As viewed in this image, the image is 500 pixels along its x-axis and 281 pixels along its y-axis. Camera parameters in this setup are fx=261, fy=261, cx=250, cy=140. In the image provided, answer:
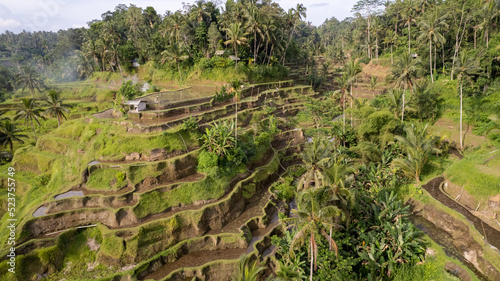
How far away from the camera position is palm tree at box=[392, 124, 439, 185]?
24.3 meters

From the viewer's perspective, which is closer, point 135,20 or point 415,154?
point 415,154

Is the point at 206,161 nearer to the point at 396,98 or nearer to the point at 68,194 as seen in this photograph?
the point at 68,194

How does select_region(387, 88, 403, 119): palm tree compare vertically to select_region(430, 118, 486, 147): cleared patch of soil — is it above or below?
above

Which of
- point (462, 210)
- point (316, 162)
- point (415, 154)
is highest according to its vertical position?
point (316, 162)

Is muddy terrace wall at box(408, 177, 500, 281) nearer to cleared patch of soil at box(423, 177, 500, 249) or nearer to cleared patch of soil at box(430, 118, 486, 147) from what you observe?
cleared patch of soil at box(423, 177, 500, 249)

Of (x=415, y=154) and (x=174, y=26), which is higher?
(x=174, y=26)

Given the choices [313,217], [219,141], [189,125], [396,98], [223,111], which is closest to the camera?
[313,217]

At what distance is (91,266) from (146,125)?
13229 millimetres

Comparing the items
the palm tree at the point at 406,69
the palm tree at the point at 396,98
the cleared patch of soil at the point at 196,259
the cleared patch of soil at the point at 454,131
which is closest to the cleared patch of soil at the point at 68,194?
the cleared patch of soil at the point at 196,259

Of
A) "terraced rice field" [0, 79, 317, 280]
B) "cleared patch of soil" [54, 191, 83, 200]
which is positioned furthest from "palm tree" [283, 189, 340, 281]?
"cleared patch of soil" [54, 191, 83, 200]

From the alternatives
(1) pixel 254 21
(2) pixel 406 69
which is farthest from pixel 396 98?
(1) pixel 254 21

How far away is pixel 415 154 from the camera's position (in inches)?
953

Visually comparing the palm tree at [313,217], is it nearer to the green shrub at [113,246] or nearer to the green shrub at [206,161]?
the green shrub at [206,161]

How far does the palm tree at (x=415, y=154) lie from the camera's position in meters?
24.3
